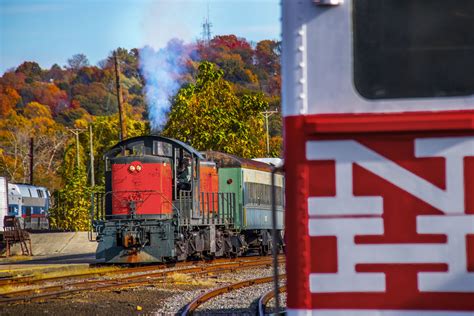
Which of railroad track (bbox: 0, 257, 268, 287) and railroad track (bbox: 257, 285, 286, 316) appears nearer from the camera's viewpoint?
railroad track (bbox: 257, 285, 286, 316)

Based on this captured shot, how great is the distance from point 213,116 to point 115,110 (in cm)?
13174

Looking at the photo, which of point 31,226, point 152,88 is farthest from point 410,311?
point 31,226

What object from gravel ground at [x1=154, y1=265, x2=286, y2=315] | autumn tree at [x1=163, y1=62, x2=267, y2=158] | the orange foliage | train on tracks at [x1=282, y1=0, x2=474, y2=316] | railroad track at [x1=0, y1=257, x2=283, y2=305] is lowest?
gravel ground at [x1=154, y1=265, x2=286, y2=315]

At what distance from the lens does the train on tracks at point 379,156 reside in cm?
320

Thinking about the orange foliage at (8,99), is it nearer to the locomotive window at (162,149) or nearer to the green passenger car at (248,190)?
the green passenger car at (248,190)

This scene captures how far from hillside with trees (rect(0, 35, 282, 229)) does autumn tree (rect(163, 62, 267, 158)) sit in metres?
0.04

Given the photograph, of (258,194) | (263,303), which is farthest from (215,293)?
(258,194)

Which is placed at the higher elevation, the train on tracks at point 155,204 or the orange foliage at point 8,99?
the orange foliage at point 8,99

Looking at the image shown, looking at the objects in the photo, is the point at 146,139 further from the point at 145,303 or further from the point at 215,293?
the point at 145,303

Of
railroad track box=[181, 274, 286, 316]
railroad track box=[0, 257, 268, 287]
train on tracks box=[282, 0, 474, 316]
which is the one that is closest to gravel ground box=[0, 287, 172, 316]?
railroad track box=[181, 274, 286, 316]

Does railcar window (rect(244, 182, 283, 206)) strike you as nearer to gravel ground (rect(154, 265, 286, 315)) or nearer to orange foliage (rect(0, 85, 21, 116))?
gravel ground (rect(154, 265, 286, 315))

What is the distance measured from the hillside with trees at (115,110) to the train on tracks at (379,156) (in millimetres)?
21621

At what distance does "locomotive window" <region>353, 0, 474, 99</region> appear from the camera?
328 cm

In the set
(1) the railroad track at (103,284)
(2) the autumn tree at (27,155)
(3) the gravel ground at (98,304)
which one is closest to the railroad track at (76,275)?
(1) the railroad track at (103,284)
